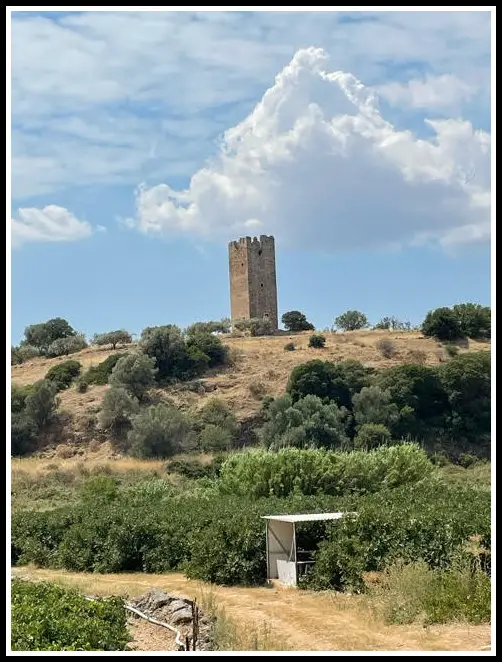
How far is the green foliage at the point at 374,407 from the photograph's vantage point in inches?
1625

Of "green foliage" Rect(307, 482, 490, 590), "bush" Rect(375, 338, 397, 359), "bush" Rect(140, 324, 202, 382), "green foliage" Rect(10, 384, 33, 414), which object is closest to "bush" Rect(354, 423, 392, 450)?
"bush" Rect(375, 338, 397, 359)

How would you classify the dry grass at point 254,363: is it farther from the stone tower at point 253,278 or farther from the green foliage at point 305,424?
the stone tower at point 253,278

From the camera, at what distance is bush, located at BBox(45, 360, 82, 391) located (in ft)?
162

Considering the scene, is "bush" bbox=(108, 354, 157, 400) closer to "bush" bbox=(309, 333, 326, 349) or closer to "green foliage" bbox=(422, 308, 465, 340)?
"bush" bbox=(309, 333, 326, 349)

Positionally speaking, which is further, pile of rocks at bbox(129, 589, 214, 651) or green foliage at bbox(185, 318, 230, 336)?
green foliage at bbox(185, 318, 230, 336)

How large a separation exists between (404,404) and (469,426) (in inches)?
132

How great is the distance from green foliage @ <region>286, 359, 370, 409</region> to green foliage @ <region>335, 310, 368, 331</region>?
1908 cm

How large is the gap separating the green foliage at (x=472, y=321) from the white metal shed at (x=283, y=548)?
38.8 metres

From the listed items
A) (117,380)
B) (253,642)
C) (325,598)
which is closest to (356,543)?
(325,598)

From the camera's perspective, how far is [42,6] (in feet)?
15.2

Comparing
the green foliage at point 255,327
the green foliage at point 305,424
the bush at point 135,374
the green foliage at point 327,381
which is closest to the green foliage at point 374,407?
the green foliage at point 305,424

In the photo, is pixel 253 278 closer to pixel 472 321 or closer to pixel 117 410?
pixel 472 321

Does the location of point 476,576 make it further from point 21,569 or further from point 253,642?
point 21,569

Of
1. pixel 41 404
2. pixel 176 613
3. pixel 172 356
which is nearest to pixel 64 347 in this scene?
pixel 172 356
